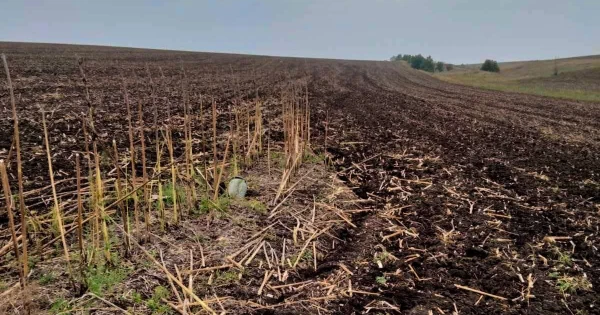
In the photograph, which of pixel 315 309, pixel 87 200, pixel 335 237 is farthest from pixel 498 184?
pixel 87 200

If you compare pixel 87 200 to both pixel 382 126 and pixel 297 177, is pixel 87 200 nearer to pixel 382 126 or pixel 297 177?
pixel 297 177

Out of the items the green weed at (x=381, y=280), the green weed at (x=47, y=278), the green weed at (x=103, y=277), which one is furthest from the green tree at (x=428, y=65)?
the green weed at (x=47, y=278)

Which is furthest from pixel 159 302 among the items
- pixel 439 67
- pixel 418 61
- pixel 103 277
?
pixel 418 61

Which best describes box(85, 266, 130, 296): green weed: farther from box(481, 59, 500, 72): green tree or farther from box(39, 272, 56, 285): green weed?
box(481, 59, 500, 72): green tree

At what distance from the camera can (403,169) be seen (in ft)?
20.4

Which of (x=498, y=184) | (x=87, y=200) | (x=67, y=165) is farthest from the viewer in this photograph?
(x=498, y=184)

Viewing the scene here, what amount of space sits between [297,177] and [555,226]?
9.94ft

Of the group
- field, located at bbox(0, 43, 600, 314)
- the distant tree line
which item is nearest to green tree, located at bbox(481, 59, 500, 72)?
the distant tree line

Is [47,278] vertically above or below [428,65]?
below

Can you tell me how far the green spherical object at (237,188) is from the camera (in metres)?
4.66

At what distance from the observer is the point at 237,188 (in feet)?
15.5

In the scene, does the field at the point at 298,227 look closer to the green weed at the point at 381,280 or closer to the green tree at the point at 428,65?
the green weed at the point at 381,280

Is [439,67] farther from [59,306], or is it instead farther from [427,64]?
[59,306]

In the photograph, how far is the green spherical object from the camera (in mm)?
4664
